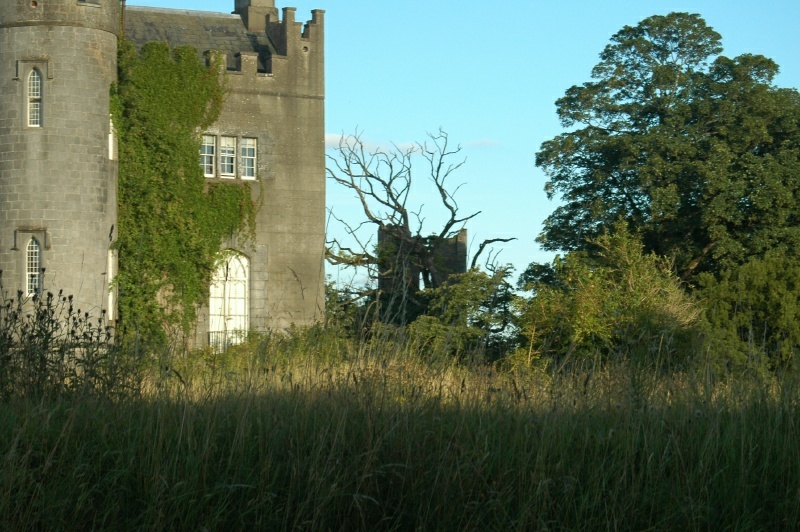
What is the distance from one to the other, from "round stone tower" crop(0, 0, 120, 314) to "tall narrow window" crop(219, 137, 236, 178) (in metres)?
4.22

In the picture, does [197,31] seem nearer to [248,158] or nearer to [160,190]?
[248,158]

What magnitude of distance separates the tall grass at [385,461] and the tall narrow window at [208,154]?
2077 centimetres

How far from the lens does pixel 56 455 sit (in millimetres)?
6043

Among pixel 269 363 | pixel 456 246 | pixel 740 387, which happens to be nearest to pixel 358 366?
pixel 269 363

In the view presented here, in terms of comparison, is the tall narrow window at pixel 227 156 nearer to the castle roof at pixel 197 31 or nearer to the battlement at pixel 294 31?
the castle roof at pixel 197 31

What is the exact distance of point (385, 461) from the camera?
620 centimetres

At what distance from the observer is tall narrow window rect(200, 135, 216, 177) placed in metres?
27.4

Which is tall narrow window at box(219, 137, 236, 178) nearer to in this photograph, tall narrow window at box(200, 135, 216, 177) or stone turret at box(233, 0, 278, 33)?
tall narrow window at box(200, 135, 216, 177)

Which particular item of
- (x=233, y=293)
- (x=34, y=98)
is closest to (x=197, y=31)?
(x=34, y=98)

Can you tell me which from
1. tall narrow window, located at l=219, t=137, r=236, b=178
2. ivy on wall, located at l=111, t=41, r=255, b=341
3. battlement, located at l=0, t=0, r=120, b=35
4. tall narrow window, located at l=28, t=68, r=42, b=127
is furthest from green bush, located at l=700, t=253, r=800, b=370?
tall narrow window, located at l=28, t=68, r=42, b=127

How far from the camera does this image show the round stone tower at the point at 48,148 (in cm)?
2367

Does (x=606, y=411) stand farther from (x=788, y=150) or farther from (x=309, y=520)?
(x=788, y=150)

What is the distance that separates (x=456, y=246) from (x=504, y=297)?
31.9ft

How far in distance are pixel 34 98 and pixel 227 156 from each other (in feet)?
18.2
